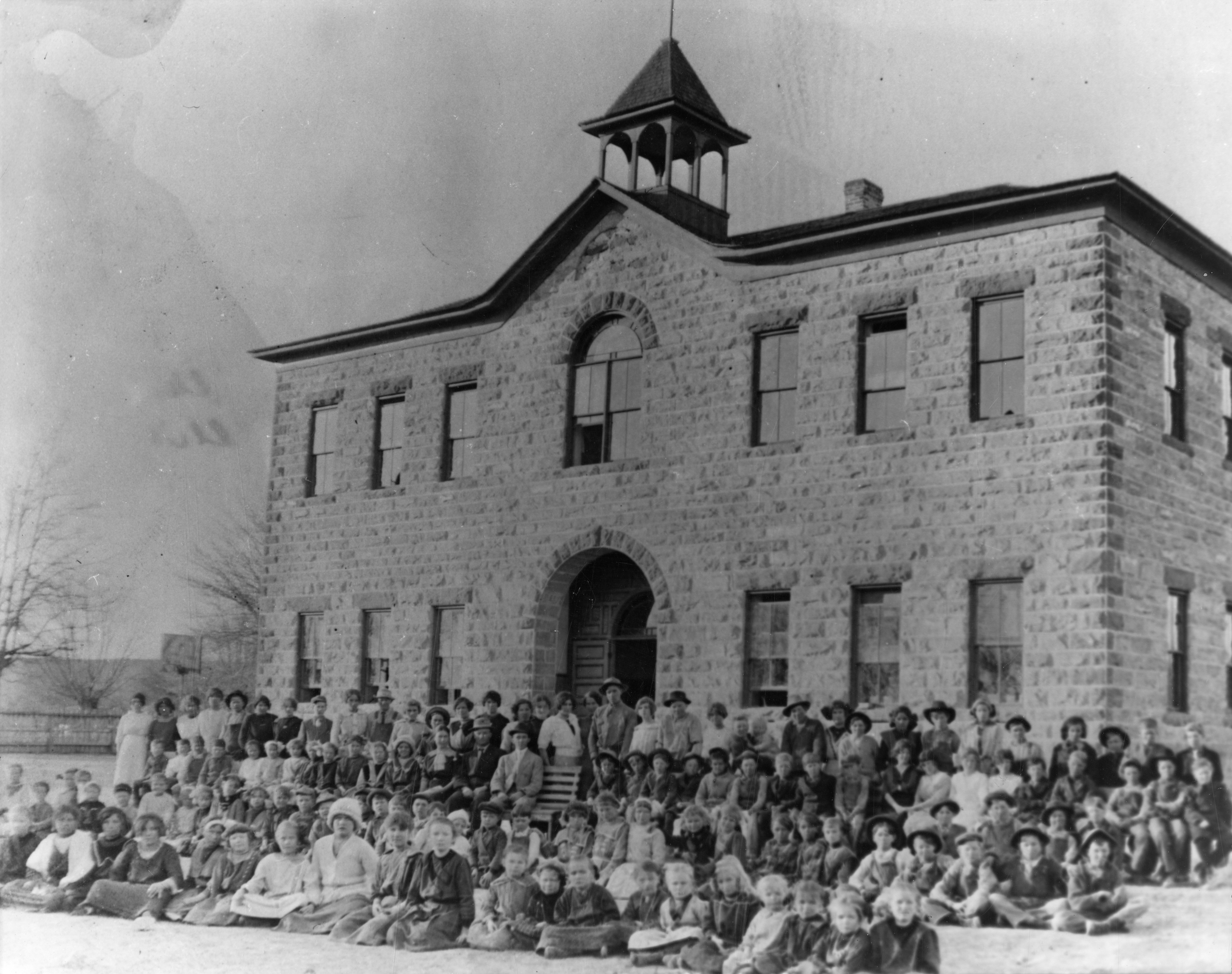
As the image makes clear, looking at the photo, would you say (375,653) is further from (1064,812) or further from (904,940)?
(1064,812)

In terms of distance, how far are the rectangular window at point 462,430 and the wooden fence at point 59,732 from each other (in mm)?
5334

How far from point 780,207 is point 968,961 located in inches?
321

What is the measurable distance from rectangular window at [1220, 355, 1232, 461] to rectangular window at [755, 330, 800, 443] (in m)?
4.15

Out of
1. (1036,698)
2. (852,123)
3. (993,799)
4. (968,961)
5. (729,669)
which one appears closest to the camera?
(968,961)

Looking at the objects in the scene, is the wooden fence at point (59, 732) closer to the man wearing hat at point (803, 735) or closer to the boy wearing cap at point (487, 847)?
the boy wearing cap at point (487, 847)

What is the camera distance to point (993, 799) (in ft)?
38.2

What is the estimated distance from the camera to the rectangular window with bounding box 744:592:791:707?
14.5 meters

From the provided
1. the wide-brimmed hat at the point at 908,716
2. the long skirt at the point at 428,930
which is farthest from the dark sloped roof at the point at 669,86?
the long skirt at the point at 428,930

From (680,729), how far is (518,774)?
5.91ft

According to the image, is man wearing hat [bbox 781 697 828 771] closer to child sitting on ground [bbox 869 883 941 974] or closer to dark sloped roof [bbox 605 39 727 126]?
child sitting on ground [bbox 869 883 941 974]

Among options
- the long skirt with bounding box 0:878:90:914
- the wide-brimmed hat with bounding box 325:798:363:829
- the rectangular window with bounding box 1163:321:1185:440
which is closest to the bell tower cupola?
the rectangular window with bounding box 1163:321:1185:440

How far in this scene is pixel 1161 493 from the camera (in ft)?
41.5

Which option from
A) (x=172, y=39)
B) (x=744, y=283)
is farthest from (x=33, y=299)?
(x=744, y=283)

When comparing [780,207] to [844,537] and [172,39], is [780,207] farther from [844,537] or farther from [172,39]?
[172,39]
